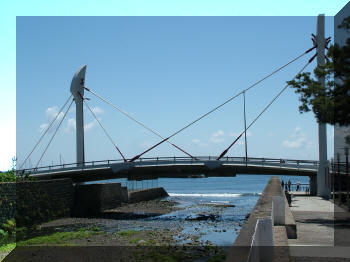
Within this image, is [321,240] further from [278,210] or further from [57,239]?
[57,239]

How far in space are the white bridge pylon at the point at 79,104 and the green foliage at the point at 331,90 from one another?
1281 inches

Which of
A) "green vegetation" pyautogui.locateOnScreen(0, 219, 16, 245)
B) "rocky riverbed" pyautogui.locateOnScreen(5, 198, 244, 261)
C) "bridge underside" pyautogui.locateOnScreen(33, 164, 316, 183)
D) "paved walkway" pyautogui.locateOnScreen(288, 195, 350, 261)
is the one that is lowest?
"rocky riverbed" pyautogui.locateOnScreen(5, 198, 244, 261)

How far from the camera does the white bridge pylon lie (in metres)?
51.9

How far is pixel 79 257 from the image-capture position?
20750 mm

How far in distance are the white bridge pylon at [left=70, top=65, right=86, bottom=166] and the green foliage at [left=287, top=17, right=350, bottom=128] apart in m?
32.5

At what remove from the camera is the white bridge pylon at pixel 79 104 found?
51938mm

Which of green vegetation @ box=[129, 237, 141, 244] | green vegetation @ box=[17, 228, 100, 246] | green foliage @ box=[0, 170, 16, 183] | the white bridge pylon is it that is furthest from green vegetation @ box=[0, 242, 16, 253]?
the white bridge pylon

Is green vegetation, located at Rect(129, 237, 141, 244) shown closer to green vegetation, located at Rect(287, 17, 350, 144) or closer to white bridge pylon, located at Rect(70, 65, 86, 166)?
green vegetation, located at Rect(287, 17, 350, 144)

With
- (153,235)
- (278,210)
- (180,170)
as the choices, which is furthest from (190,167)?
(278,210)

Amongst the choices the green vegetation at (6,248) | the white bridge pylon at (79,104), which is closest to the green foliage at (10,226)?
the green vegetation at (6,248)

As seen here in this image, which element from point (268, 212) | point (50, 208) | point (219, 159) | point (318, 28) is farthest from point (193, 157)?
point (268, 212)

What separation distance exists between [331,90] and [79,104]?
3825 cm

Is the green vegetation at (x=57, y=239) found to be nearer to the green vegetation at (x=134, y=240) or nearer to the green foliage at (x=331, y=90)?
the green vegetation at (x=134, y=240)

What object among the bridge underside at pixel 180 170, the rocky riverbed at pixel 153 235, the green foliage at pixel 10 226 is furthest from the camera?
the bridge underside at pixel 180 170
